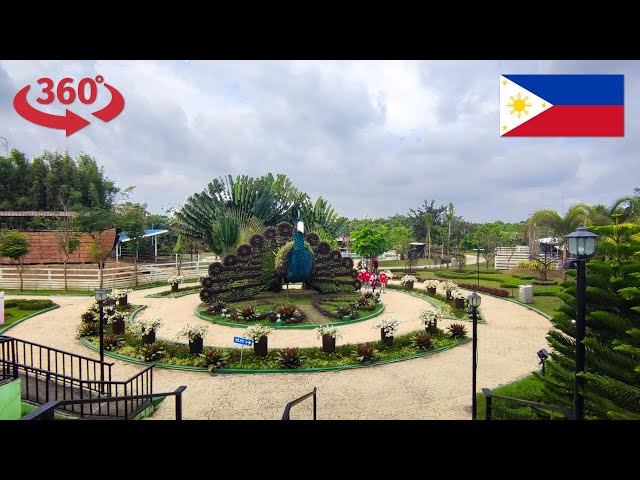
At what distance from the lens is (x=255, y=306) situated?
44.7 ft

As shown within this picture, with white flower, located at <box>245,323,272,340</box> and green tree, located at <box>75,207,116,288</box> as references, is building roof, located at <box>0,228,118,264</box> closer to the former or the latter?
green tree, located at <box>75,207,116,288</box>

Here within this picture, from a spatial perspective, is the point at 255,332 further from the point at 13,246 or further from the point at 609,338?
the point at 13,246

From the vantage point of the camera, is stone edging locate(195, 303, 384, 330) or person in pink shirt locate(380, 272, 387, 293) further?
person in pink shirt locate(380, 272, 387, 293)

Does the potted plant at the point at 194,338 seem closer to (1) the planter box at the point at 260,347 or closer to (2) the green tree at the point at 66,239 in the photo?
(1) the planter box at the point at 260,347

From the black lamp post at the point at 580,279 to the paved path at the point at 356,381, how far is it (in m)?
2.30

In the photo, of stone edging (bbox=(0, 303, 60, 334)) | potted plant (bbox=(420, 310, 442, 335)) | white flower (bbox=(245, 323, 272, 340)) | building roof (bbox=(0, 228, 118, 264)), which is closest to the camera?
white flower (bbox=(245, 323, 272, 340))

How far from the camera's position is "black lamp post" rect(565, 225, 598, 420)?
4129 millimetres

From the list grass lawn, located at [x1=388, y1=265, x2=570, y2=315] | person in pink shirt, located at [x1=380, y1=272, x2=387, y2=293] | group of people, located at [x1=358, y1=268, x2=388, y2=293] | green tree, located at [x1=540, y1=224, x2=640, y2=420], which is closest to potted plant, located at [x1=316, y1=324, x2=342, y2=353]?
green tree, located at [x1=540, y1=224, x2=640, y2=420]

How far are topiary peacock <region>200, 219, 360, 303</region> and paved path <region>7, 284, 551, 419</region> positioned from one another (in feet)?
7.65

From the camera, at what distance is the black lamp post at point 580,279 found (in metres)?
4.13

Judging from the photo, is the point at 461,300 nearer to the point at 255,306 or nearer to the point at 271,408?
the point at 255,306

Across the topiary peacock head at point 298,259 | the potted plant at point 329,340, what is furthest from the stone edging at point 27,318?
the potted plant at point 329,340
